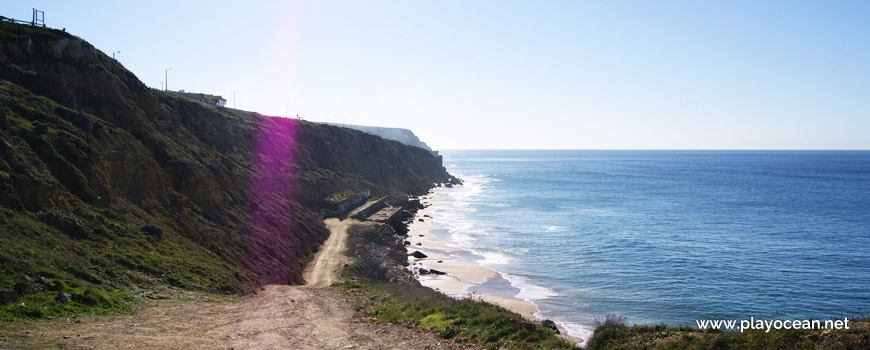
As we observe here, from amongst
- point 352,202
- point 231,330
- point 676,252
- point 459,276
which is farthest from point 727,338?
point 352,202

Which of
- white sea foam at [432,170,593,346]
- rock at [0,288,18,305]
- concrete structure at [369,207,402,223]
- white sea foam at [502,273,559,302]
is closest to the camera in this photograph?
rock at [0,288,18,305]

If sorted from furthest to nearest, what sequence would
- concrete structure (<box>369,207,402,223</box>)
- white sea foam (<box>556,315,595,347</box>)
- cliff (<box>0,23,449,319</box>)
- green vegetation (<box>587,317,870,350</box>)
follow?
concrete structure (<box>369,207,402,223</box>)
white sea foam (<box>556,315,595,347</box>)
cliff (<box>0,23,449,319</box>)
green vegetation (<box>587,317,870,350</box>)

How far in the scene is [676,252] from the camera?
40.7 metres

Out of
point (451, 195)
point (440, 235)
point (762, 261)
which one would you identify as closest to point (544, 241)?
point (440, 235)

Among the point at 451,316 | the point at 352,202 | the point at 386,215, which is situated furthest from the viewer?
the point at 352,202

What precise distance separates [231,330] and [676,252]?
36.7 metres

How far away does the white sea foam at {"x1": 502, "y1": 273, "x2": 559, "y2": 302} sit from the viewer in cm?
2959

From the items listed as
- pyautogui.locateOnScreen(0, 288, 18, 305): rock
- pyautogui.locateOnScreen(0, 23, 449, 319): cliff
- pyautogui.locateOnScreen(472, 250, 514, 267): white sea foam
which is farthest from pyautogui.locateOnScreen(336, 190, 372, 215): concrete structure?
pyautogui.locateOnScreen(0, 288, 18, 305): rock

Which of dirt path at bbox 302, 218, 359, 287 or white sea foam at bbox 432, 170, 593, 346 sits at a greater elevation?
dirt path at bbox 302, 218, 359, 287

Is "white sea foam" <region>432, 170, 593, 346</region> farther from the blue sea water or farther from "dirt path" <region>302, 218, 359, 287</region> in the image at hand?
"dirt path" <region>302, 218, 359, 287</region>

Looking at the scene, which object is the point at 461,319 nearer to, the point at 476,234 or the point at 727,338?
the point at 727,338

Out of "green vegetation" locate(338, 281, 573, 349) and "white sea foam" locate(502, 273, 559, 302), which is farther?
"white sea foam" locate(502, 273, 559, 302)

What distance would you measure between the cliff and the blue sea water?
16.7 metres

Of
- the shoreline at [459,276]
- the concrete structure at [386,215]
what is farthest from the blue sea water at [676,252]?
the concrete structure at [386,215]
